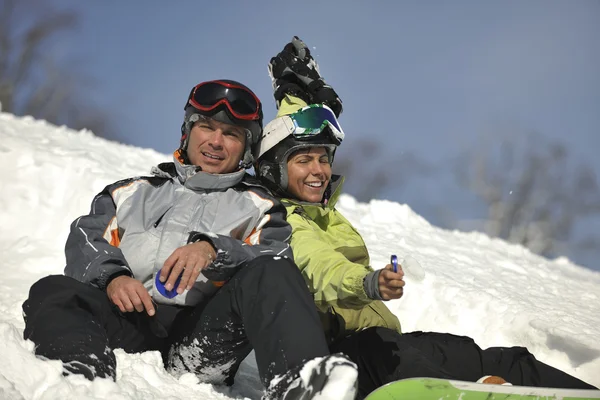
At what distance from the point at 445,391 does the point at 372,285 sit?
47cm

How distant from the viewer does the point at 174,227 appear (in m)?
2.85

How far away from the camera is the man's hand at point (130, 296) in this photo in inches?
97.3

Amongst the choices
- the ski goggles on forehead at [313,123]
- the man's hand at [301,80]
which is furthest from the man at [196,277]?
the man's hand at [301,80]

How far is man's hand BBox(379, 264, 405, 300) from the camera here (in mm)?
2217

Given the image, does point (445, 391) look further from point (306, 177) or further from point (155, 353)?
point (306, 177)

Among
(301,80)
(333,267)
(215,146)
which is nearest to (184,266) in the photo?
(333,267)

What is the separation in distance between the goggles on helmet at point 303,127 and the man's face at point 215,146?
0.20 metres

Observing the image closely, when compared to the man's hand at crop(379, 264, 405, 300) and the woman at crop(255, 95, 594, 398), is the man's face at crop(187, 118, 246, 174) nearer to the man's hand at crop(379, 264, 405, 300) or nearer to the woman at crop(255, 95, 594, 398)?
the woman at crop(255, 95, 594, 398)

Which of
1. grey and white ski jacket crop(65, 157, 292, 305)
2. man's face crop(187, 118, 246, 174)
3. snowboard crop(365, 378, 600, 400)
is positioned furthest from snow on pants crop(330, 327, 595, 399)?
man's face crop(187, 118, 246, 174)

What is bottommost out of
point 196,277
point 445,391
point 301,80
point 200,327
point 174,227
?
point 200,327

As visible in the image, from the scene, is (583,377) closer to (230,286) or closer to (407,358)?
(407,358)

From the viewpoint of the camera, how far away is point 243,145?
3352 millimetres

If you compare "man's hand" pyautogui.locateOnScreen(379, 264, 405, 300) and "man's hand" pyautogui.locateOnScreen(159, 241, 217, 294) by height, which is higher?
"man's hand" pyautogui.locateOnScreen(379, 264, 405, 300)

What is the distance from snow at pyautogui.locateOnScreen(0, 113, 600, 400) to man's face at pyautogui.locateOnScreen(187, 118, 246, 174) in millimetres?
1051
